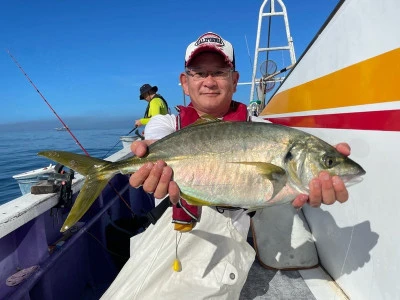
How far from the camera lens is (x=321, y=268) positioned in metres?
3.33

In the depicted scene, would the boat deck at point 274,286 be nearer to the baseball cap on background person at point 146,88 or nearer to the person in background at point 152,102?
the person in background at point 152,102

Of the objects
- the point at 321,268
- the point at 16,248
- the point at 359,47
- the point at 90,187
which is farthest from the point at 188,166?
the point at 321,268

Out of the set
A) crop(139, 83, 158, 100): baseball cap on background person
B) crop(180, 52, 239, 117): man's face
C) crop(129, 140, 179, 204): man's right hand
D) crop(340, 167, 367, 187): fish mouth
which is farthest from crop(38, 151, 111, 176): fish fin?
crop(139, 83, 158, 100): baseball cap on background person

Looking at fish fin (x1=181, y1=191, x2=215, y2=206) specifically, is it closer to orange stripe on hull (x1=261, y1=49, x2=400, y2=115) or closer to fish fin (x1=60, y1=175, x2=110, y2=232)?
fish fin (x1=60, y1=175, x2=110, y2=232)

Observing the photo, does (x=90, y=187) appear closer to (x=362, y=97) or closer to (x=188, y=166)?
(x=188, y=166)

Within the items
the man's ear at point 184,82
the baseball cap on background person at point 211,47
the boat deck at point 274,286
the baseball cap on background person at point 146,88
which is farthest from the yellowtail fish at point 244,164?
the baseball cap on background person at point 146,88

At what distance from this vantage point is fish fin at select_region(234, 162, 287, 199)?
185cm

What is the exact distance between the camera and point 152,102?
9875 millimetres

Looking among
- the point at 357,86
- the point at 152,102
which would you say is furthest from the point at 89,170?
the point at 152,102

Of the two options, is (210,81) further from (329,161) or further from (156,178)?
(329,161)

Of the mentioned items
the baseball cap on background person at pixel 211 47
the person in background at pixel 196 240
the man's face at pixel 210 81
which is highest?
the baseball cap on background person at pixel 211 47

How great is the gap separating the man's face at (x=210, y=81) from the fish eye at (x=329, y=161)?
123cm

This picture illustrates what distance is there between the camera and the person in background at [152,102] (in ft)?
32.4

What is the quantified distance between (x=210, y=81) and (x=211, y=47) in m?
0.30
